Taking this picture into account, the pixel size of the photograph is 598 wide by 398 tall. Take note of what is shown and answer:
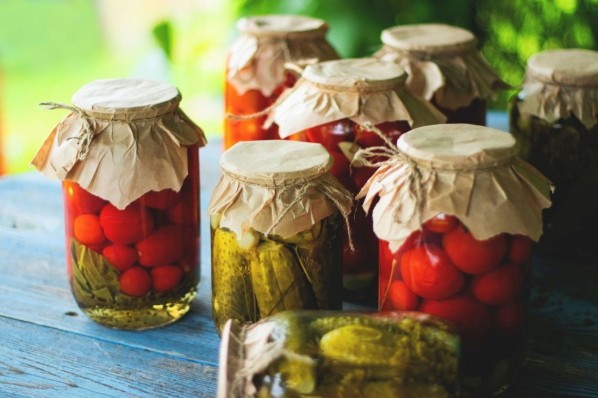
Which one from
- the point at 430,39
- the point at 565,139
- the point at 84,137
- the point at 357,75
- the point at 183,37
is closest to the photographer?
the point at 84,137

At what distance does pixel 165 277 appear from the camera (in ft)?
3.64

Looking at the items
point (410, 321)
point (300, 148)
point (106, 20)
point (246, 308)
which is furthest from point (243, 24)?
point (106, 20)

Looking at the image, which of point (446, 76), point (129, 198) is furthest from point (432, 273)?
point (446, 76)

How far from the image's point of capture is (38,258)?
1332 mm

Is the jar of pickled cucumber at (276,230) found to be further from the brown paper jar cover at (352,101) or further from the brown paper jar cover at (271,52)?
the brown paper jar cover at (271,52)

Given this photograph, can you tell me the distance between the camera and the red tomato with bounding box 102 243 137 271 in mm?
1078

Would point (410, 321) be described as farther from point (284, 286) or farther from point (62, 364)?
point (62, 364)

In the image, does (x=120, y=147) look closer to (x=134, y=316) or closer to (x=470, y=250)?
(x=134, y=316)

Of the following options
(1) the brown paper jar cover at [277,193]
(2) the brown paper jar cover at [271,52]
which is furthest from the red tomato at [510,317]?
(2) the brown paper jar cover at [271,52]

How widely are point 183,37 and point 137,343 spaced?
1.88 metres

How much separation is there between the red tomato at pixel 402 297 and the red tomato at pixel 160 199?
0.31 metres

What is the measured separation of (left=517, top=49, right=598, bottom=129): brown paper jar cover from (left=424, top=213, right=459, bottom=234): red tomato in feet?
1.36

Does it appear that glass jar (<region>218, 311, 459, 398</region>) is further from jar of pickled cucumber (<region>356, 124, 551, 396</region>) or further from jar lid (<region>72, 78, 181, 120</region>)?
jar lid (<region>72, 78, 181, 120</region>)

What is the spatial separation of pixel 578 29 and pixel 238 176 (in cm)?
190
